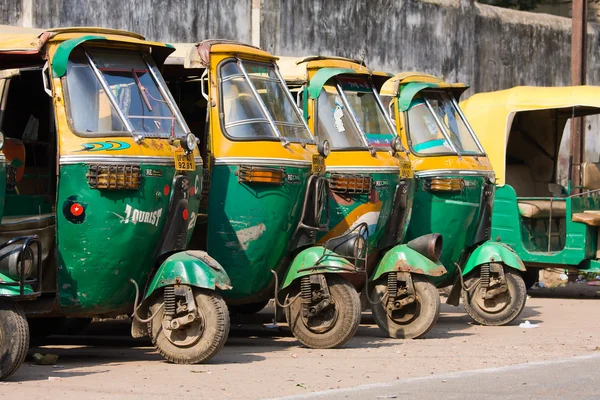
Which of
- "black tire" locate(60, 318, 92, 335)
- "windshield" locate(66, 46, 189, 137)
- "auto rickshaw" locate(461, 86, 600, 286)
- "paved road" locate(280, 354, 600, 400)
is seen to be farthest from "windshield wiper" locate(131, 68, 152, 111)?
"auto rickshaw" locate(461, 86, 600, 286)

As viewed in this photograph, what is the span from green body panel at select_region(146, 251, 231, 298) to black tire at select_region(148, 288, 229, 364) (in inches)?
5.0

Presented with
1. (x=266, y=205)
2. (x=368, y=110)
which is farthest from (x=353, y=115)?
(x=266, y=205)

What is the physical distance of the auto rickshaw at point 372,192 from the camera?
12180mm

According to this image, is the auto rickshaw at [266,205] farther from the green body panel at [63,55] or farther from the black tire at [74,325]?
the black tire at [74,325]

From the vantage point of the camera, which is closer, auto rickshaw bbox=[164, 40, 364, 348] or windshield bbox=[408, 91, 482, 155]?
auto rickshaw bbox=[164, 40, 364, 348]

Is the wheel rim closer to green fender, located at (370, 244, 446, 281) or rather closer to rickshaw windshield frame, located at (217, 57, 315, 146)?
rickshaw windshield frame, located at (217, 57, 315, 146)

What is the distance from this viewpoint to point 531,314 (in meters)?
15.1

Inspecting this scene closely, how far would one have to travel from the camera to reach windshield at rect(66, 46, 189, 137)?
979 centimetres

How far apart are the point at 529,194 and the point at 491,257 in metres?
5.34

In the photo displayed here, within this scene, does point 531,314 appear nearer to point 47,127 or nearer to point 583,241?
point 583,241

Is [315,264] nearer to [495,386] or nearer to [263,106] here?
[263,106]

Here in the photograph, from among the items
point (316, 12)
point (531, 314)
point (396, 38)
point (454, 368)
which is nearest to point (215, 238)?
point (454, 368)

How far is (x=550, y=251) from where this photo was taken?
55.3ft

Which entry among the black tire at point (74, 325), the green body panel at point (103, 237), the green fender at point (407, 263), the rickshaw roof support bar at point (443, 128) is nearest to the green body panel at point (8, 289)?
the green body panel at point (103, 237)
